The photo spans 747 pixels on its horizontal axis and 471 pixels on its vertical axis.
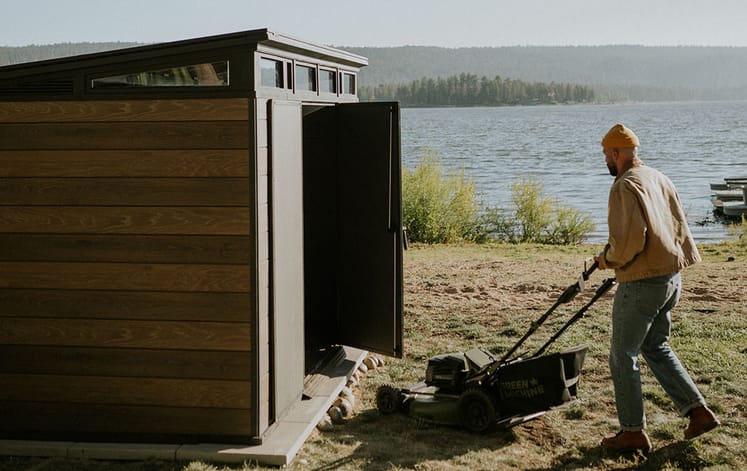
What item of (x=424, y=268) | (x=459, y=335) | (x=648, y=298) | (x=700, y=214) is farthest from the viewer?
(x=700, y=214)

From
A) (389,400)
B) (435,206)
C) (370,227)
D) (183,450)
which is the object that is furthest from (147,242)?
(435,206)

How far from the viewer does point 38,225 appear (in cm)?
574

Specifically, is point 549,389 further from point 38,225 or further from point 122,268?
point 38,225

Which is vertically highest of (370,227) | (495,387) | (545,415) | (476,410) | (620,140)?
(620,140)

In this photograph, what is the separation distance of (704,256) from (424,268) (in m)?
4.94

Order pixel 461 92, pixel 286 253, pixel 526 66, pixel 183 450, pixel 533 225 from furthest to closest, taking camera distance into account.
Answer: pixel 526 66, pixel 461 92, pixel 533 225, pixel 286 253, pixel 183 450

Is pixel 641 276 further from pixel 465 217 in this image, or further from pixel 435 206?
pixel 465 217

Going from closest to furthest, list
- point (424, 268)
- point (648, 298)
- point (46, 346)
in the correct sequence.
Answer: point (648, 298), point (46, 346), point (424, 268)

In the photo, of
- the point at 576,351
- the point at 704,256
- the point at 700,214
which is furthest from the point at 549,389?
the point at 700,214

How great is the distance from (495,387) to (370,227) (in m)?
1.91

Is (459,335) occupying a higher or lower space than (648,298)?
lower

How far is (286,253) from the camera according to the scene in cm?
605

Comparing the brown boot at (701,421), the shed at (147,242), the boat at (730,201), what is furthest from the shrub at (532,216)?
the shed at (147,242)

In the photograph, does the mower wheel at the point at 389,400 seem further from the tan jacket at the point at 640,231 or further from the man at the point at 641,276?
the tan jacket at the point at 640,231
